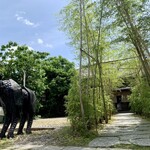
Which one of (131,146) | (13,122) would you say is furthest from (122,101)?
(131,146)

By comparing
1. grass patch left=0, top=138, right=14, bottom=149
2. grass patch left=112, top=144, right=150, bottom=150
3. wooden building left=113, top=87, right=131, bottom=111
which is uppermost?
wooden building left=113, top=87, right=131, bottom=111

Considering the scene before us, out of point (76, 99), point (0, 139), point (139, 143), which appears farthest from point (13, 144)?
point (139, 143)

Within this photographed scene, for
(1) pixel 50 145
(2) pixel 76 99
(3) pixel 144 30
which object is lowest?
(1) pixel 50 145

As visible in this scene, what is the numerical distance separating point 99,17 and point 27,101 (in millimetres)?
2904

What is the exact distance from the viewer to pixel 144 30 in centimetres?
690

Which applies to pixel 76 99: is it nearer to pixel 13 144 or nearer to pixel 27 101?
pixel 27 101

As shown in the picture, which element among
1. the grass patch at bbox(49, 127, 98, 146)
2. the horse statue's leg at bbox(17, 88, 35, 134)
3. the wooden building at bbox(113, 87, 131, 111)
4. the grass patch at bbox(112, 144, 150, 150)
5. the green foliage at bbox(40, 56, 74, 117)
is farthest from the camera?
the wooden building at bbox(113, 87, 131, 111)

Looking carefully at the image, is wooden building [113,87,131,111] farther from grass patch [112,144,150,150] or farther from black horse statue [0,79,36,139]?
grass patch [112,144,150,150]

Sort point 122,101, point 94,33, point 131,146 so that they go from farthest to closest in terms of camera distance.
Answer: point 122,101 → point 94,33 → point 131,146

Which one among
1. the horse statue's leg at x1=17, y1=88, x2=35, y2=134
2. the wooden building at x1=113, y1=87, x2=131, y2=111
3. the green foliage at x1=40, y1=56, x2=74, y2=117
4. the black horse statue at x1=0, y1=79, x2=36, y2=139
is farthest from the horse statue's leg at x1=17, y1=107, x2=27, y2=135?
the wooden building at x1=113, y1=87, x2=131, y2=111

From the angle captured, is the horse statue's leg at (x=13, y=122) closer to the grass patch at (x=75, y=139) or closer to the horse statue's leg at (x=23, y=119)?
the horse statue's leg at (x=23, y=119)

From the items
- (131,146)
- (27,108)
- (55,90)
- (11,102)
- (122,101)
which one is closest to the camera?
(131,146)

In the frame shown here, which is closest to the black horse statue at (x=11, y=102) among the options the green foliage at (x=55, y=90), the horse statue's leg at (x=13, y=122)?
the horse statue's leg at (x=13, y=122)

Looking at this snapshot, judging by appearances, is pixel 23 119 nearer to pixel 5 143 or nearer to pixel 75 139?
pixel 5 143
